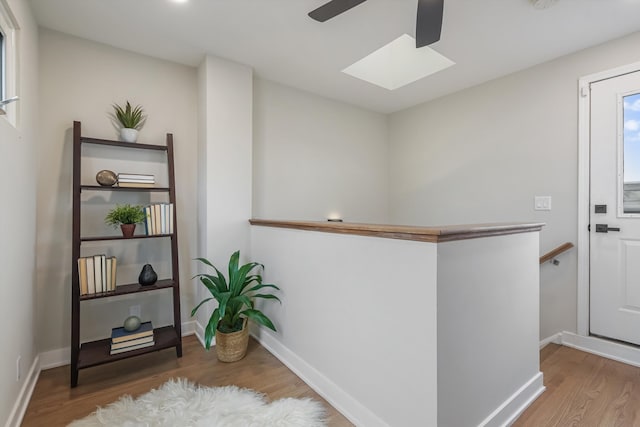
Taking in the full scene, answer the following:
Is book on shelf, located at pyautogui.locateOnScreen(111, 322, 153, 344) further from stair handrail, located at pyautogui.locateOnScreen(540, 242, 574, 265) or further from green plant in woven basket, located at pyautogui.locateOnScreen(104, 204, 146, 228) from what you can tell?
stair handrail, located at pyautogui.locateOnScreen(540, 242, 574, 265)

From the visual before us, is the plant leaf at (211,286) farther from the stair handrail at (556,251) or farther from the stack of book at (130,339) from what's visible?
the stair handrail at (556,251)

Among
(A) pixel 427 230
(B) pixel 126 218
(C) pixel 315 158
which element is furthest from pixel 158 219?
(A) pixel 427 230

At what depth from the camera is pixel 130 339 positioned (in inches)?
82.6

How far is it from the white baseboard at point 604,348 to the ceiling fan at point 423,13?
2640 mm

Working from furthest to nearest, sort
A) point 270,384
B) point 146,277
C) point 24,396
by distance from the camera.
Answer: point 146,277 < point 270,384 < point 24,396

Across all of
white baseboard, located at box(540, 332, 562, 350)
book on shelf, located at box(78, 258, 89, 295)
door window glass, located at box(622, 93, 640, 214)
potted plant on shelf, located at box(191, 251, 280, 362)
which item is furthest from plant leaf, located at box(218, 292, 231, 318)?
door window glass, located at box(622, 93, 640, 214)

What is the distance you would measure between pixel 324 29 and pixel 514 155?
215 centimetres

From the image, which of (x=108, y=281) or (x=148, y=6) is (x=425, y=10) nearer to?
(x=148, y=6)

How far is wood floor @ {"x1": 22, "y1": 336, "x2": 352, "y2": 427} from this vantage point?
1.69 meters

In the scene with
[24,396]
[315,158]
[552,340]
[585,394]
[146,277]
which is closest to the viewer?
[24,396]

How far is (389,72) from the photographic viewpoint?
322cm

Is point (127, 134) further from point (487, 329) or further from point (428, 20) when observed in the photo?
point (487, 329)

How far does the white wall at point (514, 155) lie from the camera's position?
254cm

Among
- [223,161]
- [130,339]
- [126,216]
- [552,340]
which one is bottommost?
[552,340]
